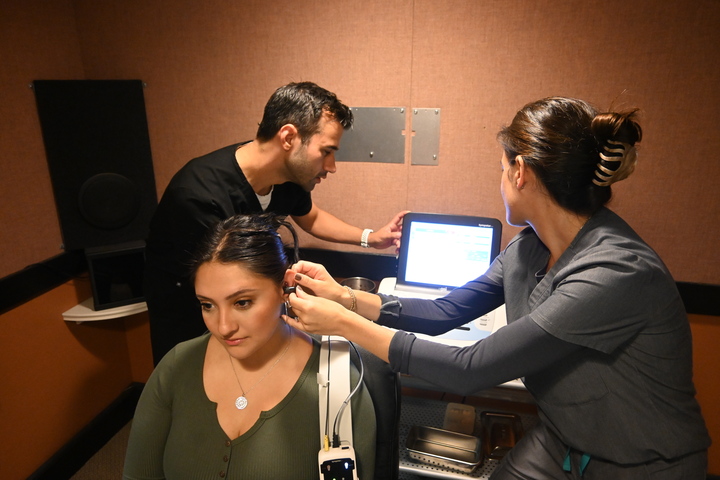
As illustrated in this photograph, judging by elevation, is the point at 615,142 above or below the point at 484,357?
above

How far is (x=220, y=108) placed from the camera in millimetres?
2184

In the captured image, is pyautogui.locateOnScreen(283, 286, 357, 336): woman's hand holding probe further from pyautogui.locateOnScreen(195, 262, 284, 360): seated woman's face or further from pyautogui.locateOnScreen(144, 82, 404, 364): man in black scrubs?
pyautogui.locateOnScreen(144, 82, 404, 364): man in black scrubs

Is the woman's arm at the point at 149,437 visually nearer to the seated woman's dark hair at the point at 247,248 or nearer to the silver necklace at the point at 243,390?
the silver necklace at the point at 243,390

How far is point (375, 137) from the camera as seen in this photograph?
6.79ft

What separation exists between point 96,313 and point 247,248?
1.32 meters

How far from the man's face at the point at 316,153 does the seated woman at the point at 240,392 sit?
44cm

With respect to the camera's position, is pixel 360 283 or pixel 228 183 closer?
pixel 228 183

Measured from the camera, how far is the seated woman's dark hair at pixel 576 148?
103 centimetres

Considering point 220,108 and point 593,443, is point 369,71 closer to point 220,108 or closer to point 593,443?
point 220,108

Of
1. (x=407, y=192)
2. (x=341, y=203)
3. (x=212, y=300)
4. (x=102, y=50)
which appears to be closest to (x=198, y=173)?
(x=212, y=300)

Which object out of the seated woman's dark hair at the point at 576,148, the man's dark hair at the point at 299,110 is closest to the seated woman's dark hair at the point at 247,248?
the man's dark hair at the point at 299,110

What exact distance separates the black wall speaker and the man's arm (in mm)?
765

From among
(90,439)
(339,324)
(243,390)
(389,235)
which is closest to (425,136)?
(389,235)

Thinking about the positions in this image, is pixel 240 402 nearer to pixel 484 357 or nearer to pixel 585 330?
pixel 484 357
